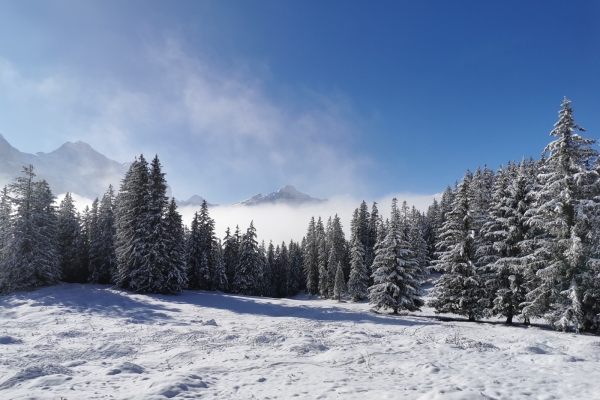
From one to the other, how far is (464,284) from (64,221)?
55.0 meters

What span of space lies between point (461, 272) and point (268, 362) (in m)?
22.5

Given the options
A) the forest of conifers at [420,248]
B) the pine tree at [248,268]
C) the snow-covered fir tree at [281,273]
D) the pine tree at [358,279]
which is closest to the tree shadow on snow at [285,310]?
the forest of conifers at [420,248]

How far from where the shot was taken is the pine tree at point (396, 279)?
96.6 ft

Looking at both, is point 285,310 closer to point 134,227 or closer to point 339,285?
point 134,227

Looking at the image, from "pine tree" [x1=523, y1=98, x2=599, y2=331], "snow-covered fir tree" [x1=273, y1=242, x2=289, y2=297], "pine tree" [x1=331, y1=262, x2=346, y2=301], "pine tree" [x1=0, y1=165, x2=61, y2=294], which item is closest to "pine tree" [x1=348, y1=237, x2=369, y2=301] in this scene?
"pine tree" [x1=331, y1=262, x2=346, y2=301]

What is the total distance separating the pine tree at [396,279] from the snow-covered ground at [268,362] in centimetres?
997

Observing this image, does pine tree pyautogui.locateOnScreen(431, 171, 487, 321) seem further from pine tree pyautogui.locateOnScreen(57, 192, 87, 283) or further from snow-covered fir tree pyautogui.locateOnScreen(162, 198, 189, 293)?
pine tree pyautogui.locateOnScreen(57, 192, 87, 283)

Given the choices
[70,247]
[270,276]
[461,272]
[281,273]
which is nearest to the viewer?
[461,272]

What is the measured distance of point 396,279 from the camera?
30.0m

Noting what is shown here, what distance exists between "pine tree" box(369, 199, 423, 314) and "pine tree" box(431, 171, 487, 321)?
7.94ft

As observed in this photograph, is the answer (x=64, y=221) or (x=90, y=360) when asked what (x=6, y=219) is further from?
(x=90, y=360)

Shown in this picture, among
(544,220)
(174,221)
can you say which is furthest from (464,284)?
(174,221)

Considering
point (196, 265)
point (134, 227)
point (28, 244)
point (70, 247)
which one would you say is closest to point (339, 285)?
point (196, 265)

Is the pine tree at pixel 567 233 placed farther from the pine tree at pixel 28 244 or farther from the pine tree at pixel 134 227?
the pine tree at pixel 28 244
